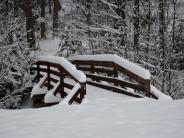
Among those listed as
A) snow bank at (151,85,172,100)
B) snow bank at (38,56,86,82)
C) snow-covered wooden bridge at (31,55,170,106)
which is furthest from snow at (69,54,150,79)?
snow bank at (38,56,86,82)

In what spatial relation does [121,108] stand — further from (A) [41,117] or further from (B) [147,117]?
(A) [41,117]

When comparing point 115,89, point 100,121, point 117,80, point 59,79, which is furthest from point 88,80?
point 100,121

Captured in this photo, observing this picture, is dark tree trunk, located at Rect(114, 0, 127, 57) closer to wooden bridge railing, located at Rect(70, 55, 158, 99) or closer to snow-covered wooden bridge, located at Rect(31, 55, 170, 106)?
snow-covered wooden bridge, located at Rect(31, 55, 170, 106)

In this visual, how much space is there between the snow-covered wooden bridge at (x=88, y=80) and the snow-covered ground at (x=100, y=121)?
124 centimetres

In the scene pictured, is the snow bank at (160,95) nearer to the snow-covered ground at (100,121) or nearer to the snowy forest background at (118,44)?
the snow-covered ground at (100,121)

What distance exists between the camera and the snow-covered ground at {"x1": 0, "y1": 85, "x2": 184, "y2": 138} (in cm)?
594

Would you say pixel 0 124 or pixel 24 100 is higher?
pixel 0 124

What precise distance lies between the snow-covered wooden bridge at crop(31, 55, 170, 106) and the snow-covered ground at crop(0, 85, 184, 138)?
124 cm

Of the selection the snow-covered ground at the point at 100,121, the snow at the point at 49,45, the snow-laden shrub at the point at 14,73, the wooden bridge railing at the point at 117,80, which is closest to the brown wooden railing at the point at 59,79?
the snow-laden shrub at the point at 14,73

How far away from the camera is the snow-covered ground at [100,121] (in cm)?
594

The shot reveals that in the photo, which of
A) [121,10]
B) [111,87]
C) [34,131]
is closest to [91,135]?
[34,131]

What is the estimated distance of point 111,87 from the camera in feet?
39.3

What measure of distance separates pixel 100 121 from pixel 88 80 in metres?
7.13

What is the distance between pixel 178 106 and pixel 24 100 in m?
9.97
